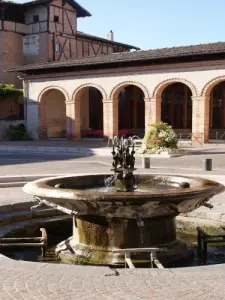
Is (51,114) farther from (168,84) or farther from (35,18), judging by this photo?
(168,84)

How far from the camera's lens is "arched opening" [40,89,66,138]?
107ft

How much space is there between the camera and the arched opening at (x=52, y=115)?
32.7 meters

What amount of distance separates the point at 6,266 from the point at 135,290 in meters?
1.66

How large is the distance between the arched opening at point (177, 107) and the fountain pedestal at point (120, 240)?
2679 centimetres

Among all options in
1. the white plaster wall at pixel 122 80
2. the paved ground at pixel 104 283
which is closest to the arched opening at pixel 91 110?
the white plaster wall at pixel 122 80

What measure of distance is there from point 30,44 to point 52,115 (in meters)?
8.28

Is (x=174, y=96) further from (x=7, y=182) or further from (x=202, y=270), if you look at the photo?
Answer: (x=202, y=270)

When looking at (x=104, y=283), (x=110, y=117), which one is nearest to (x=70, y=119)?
(x=110, y=117)

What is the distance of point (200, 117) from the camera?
2664 cm

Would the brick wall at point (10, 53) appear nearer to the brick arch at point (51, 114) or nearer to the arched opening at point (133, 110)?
the brick arch at point (51, 114)

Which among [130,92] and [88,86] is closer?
[88,86]

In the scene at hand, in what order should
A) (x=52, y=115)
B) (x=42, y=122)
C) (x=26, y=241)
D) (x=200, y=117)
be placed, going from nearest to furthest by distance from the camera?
(x=26, y=241) → (x=200, y=117) → (x=42, y=122) → (x=52, y=115)

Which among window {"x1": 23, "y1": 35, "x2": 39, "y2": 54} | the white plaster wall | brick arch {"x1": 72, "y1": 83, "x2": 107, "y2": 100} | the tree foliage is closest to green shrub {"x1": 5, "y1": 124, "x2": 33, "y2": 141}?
the white plaster wall

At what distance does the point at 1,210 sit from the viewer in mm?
9352
